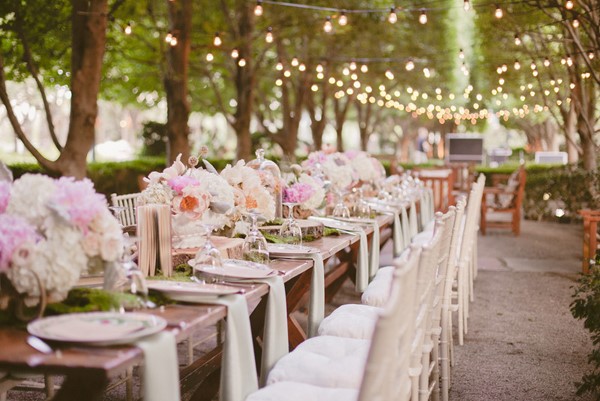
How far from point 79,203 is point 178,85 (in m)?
8.85

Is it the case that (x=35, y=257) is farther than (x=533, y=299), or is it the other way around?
(x=533, y=299)

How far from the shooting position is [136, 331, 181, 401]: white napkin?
8.19ft

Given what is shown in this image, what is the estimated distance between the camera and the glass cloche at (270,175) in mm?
5473

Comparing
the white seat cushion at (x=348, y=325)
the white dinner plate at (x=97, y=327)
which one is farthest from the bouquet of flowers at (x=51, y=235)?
the white seat cushion at (x=348, y=325)

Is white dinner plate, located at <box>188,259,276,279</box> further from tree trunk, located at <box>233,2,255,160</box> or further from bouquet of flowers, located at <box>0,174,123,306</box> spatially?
tree trunk, located at <box>233,2,255,160</box>

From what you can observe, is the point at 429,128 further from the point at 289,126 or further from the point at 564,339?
the point at 564,339

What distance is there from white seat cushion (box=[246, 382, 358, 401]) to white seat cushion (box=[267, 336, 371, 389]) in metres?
0.09

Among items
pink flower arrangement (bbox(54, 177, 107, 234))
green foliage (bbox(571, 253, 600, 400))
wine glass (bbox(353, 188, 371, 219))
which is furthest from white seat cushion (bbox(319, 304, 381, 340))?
wine glass (bbox(353, 188, 371, 219))

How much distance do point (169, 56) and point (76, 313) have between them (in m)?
9.23

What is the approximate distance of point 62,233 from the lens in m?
2.75

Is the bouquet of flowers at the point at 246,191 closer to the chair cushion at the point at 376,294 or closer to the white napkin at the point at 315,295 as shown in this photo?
the white napkin at the point at 315,295

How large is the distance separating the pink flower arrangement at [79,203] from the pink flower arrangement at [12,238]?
5.7 inches

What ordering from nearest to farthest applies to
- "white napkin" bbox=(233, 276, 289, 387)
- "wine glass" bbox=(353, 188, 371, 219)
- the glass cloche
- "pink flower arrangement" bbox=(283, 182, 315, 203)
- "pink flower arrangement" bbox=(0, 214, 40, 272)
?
"pink flower arrangement" bbox=(0, 214, 40, 272) < "white napkin" bbox=(233, 276, 289, 387) < the glass cloche < "pink flower arrangement" bbox=(283, 182, 315, 203) < "wine glass" bbox=(353, 188, 371, 219)

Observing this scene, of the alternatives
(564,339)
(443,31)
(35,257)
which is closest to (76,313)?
(35,257)
